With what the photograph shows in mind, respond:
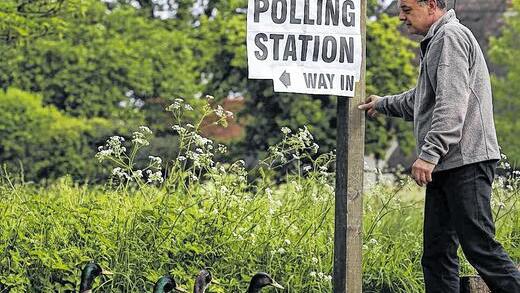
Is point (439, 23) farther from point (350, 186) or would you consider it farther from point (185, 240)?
point (185, 240)

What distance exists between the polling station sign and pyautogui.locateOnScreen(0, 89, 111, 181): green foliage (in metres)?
8.35

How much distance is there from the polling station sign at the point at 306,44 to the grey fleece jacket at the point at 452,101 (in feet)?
1.16

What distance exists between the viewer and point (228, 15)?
14906 mm

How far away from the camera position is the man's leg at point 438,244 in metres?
5.62

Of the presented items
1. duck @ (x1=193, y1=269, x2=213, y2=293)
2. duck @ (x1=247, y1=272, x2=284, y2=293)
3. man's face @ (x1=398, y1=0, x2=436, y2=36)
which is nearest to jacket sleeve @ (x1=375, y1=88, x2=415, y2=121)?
→ man's face @ (x1=398, y1=0, x2=436, y2=36)

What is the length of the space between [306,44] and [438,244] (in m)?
1.10

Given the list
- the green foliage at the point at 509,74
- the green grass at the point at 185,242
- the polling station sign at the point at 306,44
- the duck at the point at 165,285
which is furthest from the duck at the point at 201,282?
the green foliage at the point at 509,74

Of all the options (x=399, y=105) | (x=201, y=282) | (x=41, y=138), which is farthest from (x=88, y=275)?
(x=41, y=138)

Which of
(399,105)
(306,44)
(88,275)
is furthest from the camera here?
(88,275)

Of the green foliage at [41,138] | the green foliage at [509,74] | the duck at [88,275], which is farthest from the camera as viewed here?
the green foliage at [509,74]

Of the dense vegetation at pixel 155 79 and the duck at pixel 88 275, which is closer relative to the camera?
the duck at pixel 88 275

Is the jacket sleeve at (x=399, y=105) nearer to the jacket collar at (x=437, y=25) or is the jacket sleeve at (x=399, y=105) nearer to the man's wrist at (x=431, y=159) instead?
the jacket collar at (x=437, y=25)

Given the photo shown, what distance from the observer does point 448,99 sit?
5312 mm

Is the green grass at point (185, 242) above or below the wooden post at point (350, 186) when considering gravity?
below
